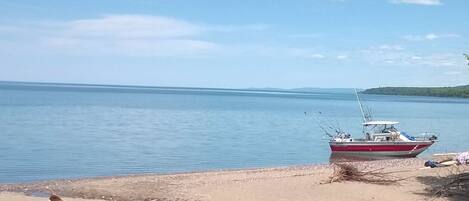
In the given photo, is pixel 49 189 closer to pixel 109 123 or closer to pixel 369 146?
pixel 369 146

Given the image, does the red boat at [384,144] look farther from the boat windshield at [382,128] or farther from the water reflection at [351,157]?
the water reflection at [351,157]

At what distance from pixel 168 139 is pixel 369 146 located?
55.1ft

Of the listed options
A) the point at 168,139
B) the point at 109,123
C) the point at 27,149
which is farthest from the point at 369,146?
the point at 109,123

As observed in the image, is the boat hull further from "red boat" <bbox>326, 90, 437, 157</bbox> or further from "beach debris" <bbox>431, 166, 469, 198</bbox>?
"beach debris" <bbox>431, 166, 469, 198</bbox>

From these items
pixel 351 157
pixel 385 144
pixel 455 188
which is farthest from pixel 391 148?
pixel 455 188

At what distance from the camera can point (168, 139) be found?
1839 inches

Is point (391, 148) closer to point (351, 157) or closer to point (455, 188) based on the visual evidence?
point (351, 157)

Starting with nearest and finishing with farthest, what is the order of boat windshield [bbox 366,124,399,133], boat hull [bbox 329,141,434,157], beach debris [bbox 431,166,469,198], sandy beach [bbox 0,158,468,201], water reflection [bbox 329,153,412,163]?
beach debris [bbox 431,166,469,198] < sandy beach [bbox 0,158,468,201] < water reflection [bbox 329,153,412,163] < boat hull [bbox 329,141,434,157] < boat windshield [bbox 366,124,399,133]

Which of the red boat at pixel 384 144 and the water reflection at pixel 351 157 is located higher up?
the red boat at pixel 384 144

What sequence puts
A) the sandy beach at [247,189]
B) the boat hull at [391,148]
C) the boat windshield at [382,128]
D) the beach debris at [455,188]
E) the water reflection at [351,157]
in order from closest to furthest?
the beach debris at [455,188] < the sandy beach at [247,189] < the water reflection at [351,157] < the boat hull at [391,148] < the boat windshield at [382,128]

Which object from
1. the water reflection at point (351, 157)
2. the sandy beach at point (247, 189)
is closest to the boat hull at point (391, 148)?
the water reflection at point (351, 157)

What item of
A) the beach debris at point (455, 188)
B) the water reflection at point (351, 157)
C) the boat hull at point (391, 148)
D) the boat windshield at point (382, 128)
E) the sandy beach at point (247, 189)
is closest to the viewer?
the beach debris at point (455, 188)

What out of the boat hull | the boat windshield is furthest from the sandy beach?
the boat windshield

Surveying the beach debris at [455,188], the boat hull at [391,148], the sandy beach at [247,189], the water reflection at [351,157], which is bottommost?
the sandy beach at [247,189]
